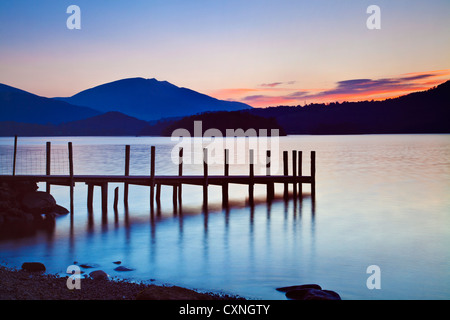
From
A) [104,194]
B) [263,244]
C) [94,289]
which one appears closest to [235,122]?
[104,194]

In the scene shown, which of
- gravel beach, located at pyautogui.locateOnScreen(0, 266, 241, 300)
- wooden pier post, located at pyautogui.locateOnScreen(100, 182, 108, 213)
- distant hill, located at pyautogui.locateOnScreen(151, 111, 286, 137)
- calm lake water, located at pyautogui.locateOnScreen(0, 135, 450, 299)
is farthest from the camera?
distant hill, located at pyautogui.locateOnScreen(151, 111, 286, 137)

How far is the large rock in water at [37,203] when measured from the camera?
18.0 meters

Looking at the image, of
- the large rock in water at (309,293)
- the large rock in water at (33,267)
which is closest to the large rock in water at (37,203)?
the large rock in water at (33,267)

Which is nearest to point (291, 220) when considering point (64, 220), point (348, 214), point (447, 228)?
point (348, 214)

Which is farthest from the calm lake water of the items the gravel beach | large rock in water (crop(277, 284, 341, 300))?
the gravel beach

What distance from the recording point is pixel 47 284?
29.4ft

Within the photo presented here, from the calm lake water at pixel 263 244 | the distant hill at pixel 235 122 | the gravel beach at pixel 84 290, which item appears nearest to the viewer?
the gravel beach at pixel 84 290

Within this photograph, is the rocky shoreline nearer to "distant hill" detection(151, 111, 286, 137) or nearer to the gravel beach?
the gravel beach

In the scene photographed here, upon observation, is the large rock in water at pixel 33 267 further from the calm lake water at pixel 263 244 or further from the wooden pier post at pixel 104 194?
the wooden pier post at pixel 104 194

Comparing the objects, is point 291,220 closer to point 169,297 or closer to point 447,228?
point 447,228

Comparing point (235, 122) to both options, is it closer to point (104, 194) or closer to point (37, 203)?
point (104, 194)

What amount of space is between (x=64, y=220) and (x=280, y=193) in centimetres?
1216

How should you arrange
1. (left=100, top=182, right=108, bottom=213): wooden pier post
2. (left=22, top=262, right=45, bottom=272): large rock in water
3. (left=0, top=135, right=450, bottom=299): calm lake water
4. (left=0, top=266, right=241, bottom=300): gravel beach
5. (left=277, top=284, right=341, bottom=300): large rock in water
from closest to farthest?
(left=0, top=266, right=241, bottom=300): gravel beach < (left=277, top=284, right=341, bottom=300): large rock in water < (left=22, top=262, right=45, bottom=272): large rock in water < (left=0, top=135, right=450, bottom=299): calm lake water < (left=100, top=182, right=108, bottom=213): wooden pier post

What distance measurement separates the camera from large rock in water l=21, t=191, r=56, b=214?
59.2ft
